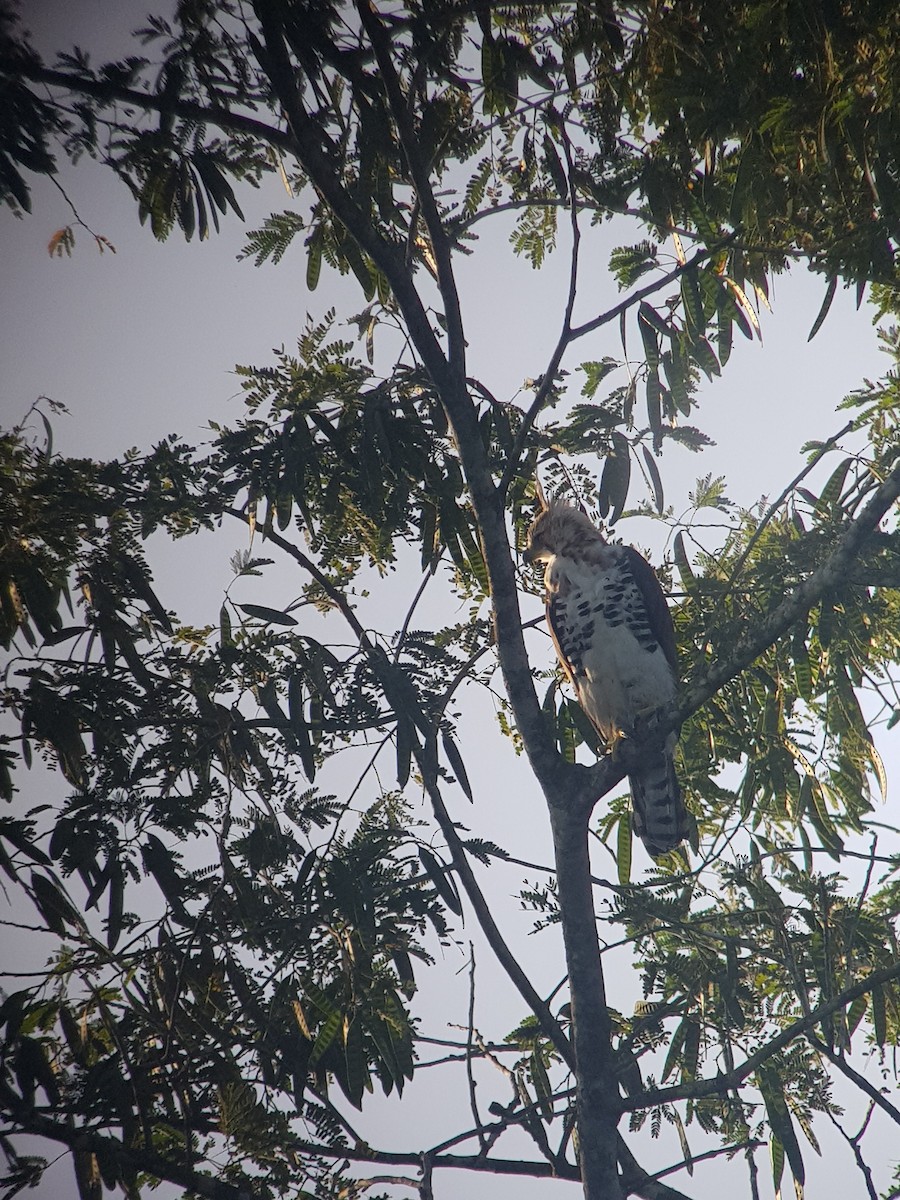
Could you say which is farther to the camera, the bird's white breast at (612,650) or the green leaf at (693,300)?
the bird's white breast at (612,650)

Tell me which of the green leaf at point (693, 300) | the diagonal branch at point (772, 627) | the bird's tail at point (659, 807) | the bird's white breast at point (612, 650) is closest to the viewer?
the diagonal branch at point (772, 627)

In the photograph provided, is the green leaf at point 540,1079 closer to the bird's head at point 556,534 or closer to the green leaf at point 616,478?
the green leaf at point 616,478

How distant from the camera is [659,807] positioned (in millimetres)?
4609

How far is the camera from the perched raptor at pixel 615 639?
4570mm

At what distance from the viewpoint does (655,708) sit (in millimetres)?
4613

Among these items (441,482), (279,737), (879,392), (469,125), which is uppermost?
(469,125)

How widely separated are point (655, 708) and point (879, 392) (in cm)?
181

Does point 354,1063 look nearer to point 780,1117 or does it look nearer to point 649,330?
point 780,1117

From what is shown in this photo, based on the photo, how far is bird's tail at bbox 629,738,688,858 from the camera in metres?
4.52

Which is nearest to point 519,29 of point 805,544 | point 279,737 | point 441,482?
point 441,482

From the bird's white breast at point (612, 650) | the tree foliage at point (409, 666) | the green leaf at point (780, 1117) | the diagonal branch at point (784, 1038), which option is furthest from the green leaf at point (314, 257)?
the green leaf at point (780, 1117)

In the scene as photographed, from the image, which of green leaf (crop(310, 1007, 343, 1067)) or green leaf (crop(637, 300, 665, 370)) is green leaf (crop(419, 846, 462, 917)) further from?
green leaf (crop(637, 300, 665, 370))

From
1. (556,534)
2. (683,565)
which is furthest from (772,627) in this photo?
(556,534)

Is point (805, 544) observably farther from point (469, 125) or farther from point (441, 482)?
point (469, 125)
